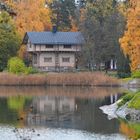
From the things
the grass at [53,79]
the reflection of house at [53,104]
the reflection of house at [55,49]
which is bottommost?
the reflection of house at [53,104]

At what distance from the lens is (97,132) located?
29.5 meters

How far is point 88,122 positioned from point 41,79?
116 feet

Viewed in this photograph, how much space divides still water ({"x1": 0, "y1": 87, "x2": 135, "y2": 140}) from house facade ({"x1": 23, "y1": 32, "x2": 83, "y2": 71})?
27.2m

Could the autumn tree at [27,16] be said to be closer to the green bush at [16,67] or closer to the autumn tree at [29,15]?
the autumn tree at [29,15]

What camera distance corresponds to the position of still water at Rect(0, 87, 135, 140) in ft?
92.4

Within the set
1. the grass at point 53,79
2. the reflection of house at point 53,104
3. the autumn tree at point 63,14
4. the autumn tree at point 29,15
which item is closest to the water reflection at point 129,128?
the reflection of house at point 53,104

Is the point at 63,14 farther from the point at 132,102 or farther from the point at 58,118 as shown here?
the point at 132,102

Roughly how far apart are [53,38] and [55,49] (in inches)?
70.2

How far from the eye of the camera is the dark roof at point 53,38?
82819mm

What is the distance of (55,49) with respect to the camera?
277 ft

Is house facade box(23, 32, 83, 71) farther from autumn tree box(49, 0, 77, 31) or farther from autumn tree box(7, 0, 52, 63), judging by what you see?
autumn tree box(49, 0, 77, 31)

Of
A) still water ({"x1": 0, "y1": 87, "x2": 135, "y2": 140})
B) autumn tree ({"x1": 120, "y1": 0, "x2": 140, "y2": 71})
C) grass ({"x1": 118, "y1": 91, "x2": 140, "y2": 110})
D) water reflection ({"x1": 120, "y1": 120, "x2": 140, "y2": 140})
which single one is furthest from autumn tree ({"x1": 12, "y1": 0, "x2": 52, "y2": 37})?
water reflection ({"x1": 120, "y1": 120, "x2": 140, "y2": 140})

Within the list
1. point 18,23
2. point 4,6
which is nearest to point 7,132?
point 18,23

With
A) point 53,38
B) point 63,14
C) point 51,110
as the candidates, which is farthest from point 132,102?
point 63,14
